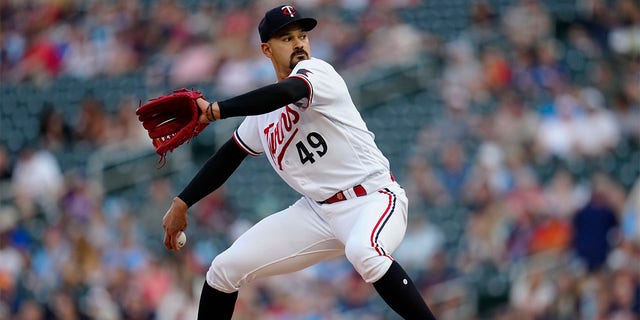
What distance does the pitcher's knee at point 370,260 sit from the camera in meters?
5.32

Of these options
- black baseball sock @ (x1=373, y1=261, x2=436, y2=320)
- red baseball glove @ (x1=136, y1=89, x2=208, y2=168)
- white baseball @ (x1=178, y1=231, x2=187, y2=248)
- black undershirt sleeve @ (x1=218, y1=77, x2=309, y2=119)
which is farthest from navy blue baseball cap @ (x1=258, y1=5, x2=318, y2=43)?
black baseball sock @ (x1=373, y1=261, x2=436, y2=320)

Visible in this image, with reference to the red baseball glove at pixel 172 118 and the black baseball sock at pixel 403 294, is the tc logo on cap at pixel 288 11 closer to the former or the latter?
the red baseball glove at pixel 172 118

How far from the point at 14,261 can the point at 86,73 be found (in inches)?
147

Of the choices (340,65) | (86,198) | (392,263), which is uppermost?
(392,263)

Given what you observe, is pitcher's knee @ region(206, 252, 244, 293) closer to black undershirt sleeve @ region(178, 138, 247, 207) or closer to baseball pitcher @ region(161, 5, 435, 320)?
baseball pitcher @ region(161, 5, 435, 320)

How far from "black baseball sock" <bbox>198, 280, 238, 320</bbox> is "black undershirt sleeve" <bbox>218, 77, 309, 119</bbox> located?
3.96ft

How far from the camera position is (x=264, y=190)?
42.2 feet

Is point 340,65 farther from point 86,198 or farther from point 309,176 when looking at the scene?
point 309,176

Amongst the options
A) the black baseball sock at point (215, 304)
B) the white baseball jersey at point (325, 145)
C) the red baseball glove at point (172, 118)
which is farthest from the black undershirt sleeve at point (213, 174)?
the red baseball glove at point (172, 118)

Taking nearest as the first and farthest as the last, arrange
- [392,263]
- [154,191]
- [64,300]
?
[392,263] → [64,300] → [154,191]

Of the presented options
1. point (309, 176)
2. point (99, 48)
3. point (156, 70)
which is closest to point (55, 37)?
point (99, 48)

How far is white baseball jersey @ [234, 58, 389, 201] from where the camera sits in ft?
18.3

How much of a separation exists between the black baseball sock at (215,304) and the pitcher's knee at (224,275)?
0.04 m

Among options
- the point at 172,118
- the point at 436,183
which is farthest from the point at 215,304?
the point at 436,183
